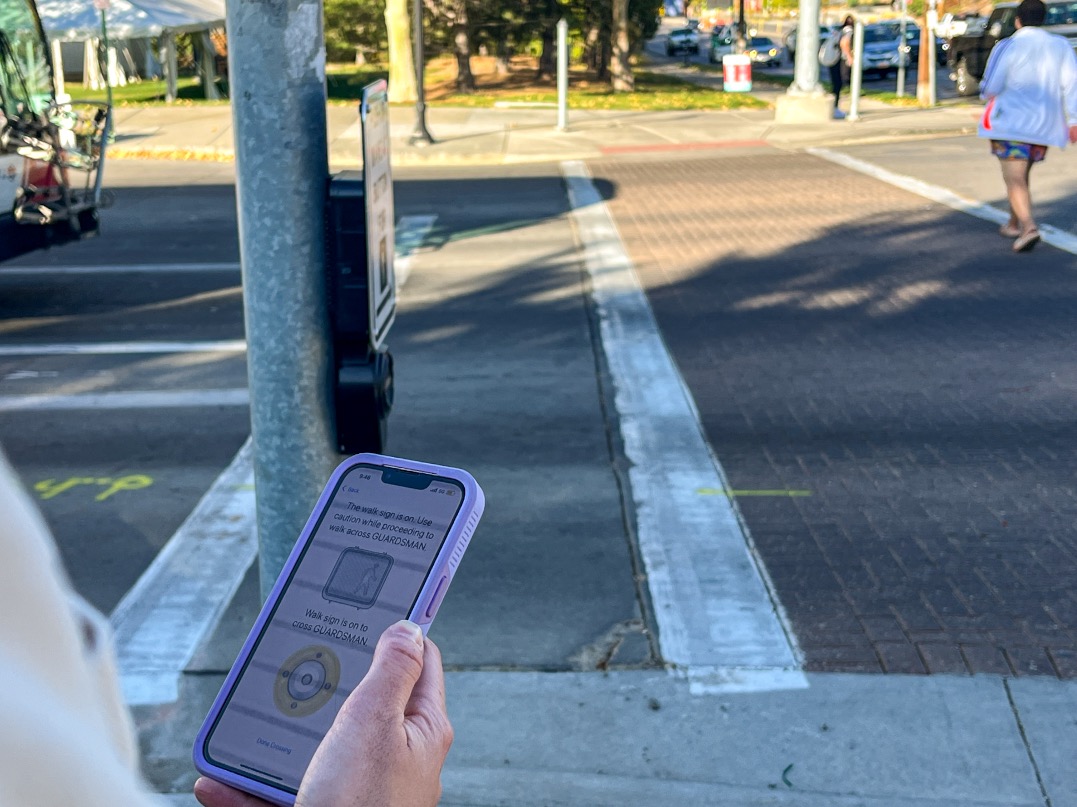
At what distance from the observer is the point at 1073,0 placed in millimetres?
29109

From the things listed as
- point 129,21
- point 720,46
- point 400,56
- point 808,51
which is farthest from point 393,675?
point 720,46

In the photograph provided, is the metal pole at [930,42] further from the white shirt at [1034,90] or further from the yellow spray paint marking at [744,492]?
the yellow spray paint marking at [744,492]

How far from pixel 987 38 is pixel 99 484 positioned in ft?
96.6

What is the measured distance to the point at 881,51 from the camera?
4231 centimetres

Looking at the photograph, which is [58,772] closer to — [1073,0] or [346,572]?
[346,572]

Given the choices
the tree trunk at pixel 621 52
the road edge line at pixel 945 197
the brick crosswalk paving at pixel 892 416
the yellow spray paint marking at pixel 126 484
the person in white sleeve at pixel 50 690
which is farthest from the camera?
the tree trunk at pixel 621 52

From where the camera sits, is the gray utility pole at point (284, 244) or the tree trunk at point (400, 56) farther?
the tree trunk at point (400, 56)

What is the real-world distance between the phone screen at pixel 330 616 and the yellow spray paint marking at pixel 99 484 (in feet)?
15.7

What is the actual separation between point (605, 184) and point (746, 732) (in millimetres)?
14362

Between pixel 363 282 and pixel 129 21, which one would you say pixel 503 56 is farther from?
pixel 363 282

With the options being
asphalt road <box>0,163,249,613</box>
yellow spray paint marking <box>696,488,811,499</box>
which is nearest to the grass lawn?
asphalt road <box>0,163,249,613</box>

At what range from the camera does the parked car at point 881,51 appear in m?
42.2

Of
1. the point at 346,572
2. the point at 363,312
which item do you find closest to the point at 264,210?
the point at 363,312

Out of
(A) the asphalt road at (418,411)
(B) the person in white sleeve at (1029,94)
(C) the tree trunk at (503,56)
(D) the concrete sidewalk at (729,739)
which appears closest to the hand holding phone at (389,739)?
(D) the concrete sidewalk at (729,739)
